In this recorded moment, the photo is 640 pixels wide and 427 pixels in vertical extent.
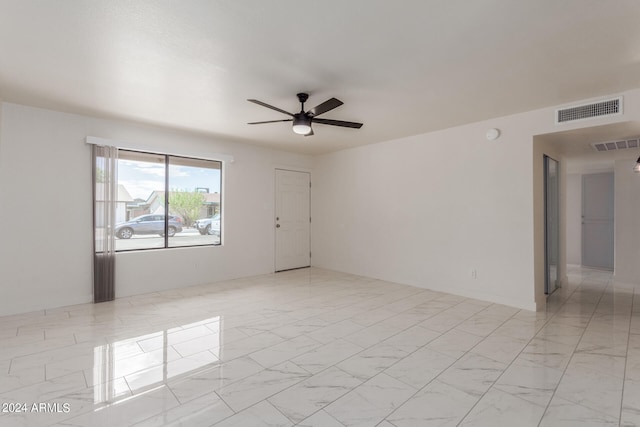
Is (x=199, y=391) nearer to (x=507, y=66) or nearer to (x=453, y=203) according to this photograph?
(x=507, y=66)

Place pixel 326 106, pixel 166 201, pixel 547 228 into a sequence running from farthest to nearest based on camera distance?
pixel 166 201 → pixel 547 228 → pixel 326 106

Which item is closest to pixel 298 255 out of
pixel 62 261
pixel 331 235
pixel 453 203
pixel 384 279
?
pixel 331 235

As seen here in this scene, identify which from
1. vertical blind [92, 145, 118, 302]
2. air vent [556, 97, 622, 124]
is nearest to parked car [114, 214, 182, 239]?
vertical blind [92, 145, 118, 302]

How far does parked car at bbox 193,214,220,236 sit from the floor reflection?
240 cm

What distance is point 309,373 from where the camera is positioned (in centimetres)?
237

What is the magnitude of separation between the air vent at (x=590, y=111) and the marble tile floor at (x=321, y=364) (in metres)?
2.35

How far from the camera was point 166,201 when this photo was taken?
4.97 metres

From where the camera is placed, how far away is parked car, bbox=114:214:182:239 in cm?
459

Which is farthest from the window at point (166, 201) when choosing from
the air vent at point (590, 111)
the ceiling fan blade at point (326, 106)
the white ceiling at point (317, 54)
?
the air vent at point (590, 111)

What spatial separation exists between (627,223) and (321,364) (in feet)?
20.1

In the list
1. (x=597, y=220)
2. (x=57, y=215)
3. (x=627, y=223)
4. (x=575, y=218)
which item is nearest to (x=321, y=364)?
(x=57, y=215)

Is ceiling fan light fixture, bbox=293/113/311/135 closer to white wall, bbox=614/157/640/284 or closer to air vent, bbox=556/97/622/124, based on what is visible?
air vent, bbox=556/97/622/124

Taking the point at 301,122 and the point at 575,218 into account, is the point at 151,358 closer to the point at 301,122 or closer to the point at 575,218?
the point at 301,122

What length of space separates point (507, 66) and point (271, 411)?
10.9 feet
